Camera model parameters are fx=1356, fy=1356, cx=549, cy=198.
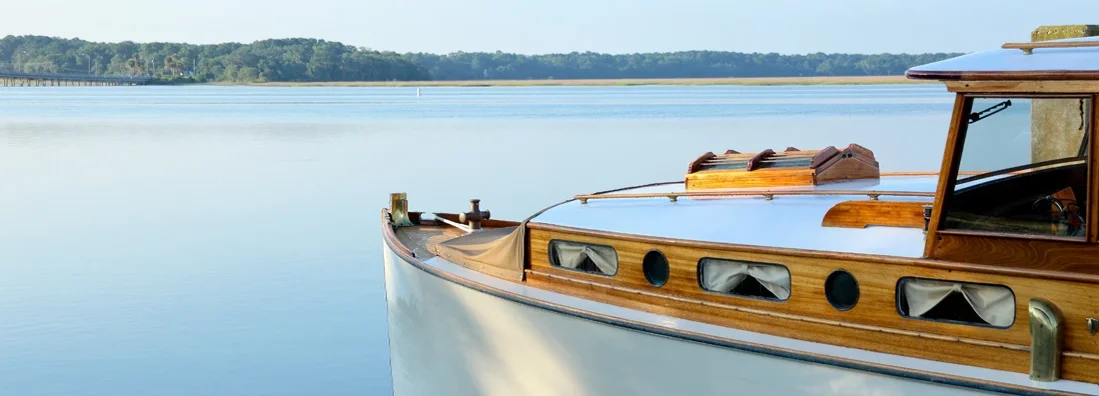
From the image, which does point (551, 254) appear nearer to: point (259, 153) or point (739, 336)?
point (739, 336)

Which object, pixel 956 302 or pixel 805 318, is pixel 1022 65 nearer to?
pixel 956 302

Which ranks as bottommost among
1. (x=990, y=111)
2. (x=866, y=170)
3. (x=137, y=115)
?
(x=137, y=115)

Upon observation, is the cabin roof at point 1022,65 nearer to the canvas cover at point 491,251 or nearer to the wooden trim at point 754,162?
the wooden trim at point 754,162

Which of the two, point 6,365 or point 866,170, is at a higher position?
point 866,170

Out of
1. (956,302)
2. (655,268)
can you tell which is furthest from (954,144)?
(655,268)

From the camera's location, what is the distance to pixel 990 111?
7258mm

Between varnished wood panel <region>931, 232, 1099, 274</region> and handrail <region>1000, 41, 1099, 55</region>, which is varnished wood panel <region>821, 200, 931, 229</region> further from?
handrail <region>1000, 41, 1099, 55</region>

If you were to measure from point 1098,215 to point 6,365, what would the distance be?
11348 mm

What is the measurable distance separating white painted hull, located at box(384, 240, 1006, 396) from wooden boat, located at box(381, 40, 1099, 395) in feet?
0.04

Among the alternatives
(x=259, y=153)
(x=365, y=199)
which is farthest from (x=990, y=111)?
(x=259, y=153)

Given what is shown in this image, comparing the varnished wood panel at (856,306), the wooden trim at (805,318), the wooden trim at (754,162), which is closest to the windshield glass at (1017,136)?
the varnished wood panel at (856,306)

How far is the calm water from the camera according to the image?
14398 mm

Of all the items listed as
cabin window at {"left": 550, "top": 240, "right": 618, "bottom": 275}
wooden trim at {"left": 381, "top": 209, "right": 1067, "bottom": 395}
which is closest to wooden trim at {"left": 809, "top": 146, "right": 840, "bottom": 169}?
cabin window at {"left": 550, "top": 240, "right": 618, "bottom": 275}

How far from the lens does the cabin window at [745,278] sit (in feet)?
26.5
